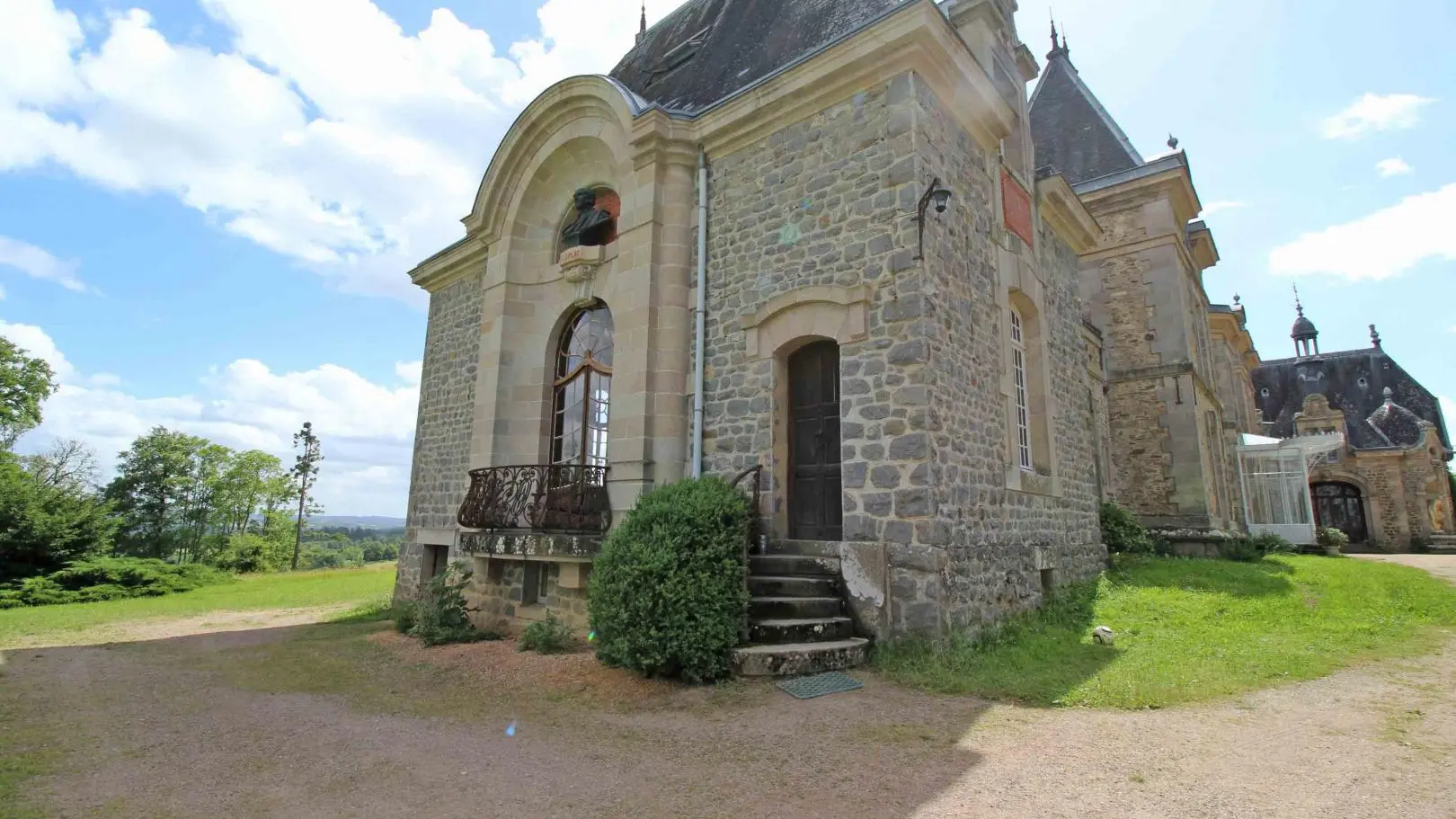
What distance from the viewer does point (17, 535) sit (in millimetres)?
15664

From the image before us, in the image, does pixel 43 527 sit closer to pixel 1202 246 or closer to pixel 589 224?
pixel 589 224

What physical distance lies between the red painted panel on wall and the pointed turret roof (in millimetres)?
8734

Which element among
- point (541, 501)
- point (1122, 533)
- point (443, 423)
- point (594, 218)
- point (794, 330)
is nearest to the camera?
point (794, 330)

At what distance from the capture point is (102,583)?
16266 mm

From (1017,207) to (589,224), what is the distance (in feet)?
18.9

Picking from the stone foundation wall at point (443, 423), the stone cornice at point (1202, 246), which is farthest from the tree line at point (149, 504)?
the stone cornice at point (1202, 246)

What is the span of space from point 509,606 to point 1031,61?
10496 mm

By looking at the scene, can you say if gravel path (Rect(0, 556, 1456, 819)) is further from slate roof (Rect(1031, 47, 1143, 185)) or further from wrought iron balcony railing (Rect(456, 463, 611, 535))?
slate roof (Rect(1031, 47, 1143, 185))

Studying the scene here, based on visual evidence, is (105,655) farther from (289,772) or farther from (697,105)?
(697,105)

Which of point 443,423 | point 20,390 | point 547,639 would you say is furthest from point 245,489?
point 547,639

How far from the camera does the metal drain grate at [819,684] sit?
16.1ft

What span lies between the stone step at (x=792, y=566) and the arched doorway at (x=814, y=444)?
63 centimetres

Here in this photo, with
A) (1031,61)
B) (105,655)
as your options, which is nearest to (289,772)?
(105,655)

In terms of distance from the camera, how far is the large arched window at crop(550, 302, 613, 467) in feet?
30.8
